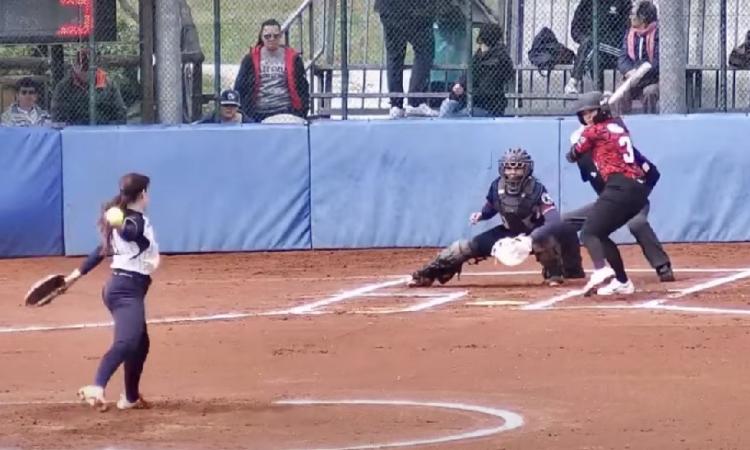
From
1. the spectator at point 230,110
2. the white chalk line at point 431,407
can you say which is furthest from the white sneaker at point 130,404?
the spectator at point 230,110

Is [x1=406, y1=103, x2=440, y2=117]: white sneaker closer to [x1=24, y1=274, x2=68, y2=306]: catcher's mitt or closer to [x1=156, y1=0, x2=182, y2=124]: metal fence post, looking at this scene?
[x1=156, y1=0, x2=182, y2=124]: metal fence post

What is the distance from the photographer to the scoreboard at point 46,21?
1823cm

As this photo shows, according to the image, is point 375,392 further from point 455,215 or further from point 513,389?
point 455,215

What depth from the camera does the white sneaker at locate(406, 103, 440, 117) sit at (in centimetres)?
1939

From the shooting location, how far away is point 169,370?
11.3 meters

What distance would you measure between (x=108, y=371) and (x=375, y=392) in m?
1.68

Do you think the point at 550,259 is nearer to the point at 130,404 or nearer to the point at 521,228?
the point at 521,228

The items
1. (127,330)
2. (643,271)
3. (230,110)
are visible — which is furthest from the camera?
(230,110)

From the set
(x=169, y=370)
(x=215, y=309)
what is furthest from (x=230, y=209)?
(x=169, y=370)

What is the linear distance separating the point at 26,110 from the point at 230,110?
2.20 metres

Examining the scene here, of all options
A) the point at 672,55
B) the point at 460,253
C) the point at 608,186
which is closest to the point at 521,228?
the point at 460,253

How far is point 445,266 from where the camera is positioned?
49.0ft

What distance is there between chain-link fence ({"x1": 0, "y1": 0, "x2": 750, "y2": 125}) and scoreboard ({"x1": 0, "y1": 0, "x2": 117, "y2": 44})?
0.02 m

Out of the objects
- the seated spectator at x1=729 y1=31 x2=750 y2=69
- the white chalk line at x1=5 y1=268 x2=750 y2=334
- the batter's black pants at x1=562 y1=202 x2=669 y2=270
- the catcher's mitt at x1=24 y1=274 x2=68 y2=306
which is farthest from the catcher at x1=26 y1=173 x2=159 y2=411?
the seated spectator at x1=729 y1=31 x2=750 y2=69
